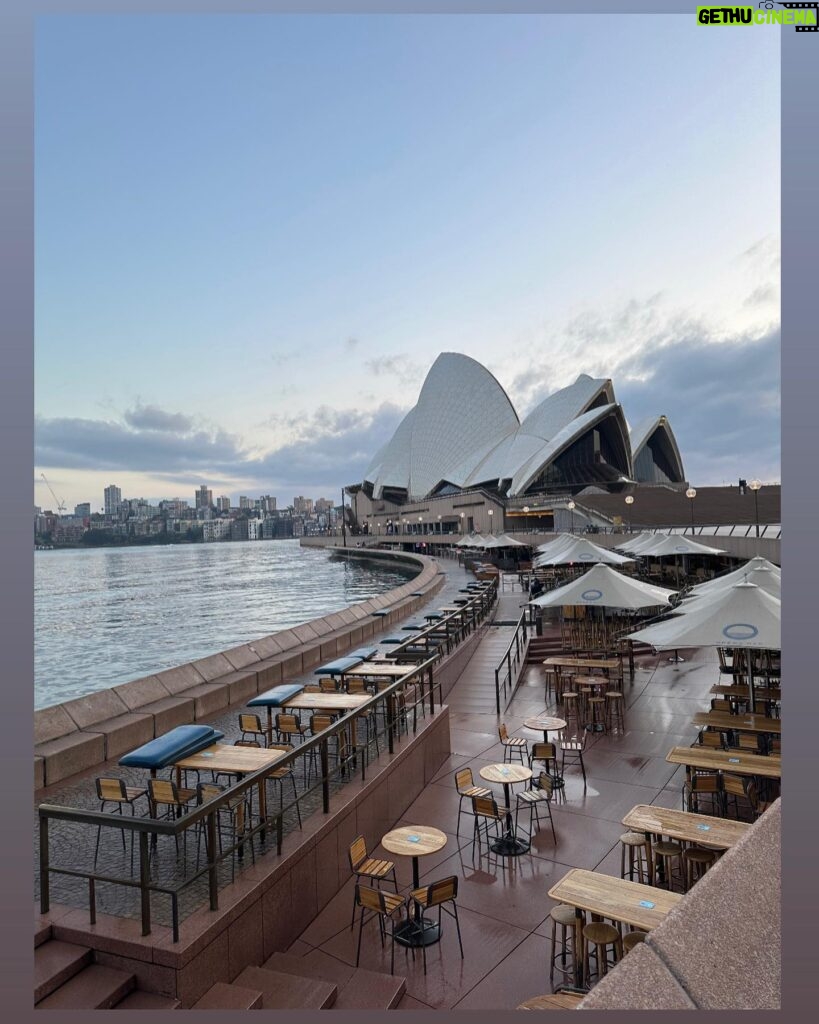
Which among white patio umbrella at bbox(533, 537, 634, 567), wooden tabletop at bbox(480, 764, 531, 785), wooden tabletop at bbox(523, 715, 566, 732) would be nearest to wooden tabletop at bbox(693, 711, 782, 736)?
wooden tabletop at bbox(523, 715, 566, 732)

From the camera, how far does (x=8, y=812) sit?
8.59 ft

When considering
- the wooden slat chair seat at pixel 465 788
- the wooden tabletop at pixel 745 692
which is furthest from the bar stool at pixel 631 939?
the wooden tabletop at pixel 745 692

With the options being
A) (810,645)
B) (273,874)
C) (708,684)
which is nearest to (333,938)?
(273,874)

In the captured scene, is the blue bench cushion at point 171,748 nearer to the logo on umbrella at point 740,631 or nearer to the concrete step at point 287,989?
the concrete step at point 287,989

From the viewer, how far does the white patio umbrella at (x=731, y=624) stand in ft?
24.5

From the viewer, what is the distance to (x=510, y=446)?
7481 cm

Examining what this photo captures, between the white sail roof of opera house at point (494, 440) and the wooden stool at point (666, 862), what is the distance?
60.3 metres

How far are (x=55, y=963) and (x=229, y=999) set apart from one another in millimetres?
1084

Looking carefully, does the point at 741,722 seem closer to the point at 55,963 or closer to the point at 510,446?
the point at 55,963

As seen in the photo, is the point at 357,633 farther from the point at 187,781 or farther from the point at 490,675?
the point at 187,781

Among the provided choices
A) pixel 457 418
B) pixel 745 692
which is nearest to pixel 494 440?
pixel 457 418

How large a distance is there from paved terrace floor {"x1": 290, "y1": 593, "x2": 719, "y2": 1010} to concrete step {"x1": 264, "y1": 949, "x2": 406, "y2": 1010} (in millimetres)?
73

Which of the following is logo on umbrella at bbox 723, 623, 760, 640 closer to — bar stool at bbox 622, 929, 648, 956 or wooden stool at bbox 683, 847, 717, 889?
wooden stool at bbox 683, 847, 717, 889

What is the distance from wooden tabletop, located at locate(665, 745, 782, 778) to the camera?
6445mm
